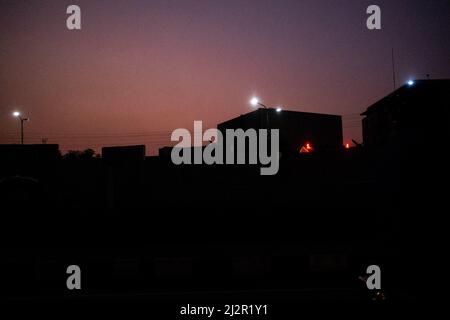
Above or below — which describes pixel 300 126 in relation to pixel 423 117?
above

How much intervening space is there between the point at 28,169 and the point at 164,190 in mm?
6210

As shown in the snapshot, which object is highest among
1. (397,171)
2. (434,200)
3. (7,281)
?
(397,171)

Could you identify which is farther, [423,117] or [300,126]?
[300,126]

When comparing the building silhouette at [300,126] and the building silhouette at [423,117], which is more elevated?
the building silhouette at [300,126]

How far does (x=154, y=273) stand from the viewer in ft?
25.6

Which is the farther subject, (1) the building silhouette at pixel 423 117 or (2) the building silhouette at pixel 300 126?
(2) the building silhouette at pixel 300 126

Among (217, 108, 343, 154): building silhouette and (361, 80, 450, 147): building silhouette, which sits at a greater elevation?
(217, 108, 343, 154): building silhouette

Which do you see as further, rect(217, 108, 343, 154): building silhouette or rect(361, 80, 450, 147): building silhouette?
rect(217, 108, 343, 154): building silhouette

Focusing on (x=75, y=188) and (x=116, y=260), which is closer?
(x=116, y=260)
